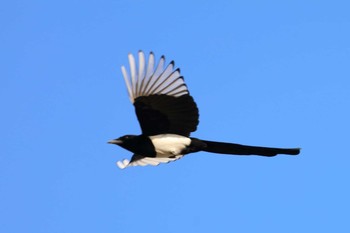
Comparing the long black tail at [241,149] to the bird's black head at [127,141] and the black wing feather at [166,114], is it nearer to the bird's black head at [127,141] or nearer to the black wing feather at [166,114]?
the black wing feather at [166,114]

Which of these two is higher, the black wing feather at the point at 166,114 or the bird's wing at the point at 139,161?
the black wing feather at the point at 166,114

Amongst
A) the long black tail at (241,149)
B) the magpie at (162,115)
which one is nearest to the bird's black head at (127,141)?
the magpie at (162,115)

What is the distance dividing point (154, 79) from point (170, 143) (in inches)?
26.6

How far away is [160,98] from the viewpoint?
7633mm

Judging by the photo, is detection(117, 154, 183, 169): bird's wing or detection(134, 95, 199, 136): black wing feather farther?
detection(117, 154, 183, 169): bird's wing

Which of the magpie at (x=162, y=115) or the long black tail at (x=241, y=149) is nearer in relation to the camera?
the magpie at (x=162, y=115)

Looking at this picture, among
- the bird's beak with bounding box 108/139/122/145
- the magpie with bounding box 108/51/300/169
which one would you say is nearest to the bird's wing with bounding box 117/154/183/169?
the magpie with bounding box 108/51/300/169

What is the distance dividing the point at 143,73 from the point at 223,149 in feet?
4.24

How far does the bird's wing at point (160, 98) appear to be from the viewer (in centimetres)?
750

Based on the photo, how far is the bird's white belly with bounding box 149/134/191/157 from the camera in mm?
7773

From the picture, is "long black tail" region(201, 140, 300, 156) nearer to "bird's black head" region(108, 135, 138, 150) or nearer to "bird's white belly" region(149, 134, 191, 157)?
"bird's white belly" region(149, 134, 191, 157)

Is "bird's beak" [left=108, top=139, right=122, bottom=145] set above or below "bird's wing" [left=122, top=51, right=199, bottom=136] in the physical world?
below

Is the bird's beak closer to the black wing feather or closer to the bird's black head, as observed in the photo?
the bird's black head

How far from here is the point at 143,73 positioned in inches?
296
